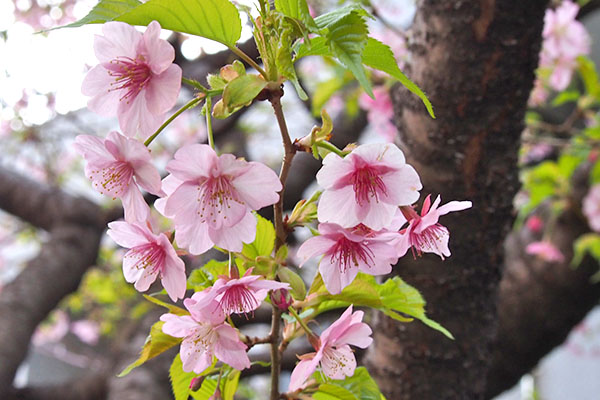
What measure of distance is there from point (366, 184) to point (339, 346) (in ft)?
0.44

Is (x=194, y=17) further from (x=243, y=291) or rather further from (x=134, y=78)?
(x=243, y=291)

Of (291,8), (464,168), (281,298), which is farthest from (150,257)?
(464,168)

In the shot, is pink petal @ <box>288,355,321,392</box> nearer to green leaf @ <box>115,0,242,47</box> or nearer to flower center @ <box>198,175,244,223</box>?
flower center @ <box>198,175,244,223</box>

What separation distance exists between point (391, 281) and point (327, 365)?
4.2 inches

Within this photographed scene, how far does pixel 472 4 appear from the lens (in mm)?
711

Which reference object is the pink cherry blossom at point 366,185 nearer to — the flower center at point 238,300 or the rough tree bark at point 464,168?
the flower center at point 238,300

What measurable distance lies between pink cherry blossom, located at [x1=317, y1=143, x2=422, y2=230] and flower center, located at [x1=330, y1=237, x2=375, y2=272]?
0.08 feet

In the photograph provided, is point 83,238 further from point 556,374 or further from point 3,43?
point 556,374

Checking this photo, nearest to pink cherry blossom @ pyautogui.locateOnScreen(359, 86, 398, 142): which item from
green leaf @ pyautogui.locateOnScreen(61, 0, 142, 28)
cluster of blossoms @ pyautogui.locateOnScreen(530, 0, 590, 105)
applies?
cluster of blossoms @ pyautogui.locateOnScreen(530, 0, 590, 105)

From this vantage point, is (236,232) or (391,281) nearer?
(236,232)

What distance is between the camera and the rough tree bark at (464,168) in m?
0.71

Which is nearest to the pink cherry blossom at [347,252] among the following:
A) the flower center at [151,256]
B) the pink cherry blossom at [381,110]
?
the flower center at [151,256]

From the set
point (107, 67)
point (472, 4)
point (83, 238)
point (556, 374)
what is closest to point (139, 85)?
point (107, 67)

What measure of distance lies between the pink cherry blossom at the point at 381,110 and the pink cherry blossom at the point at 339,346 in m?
1.06
